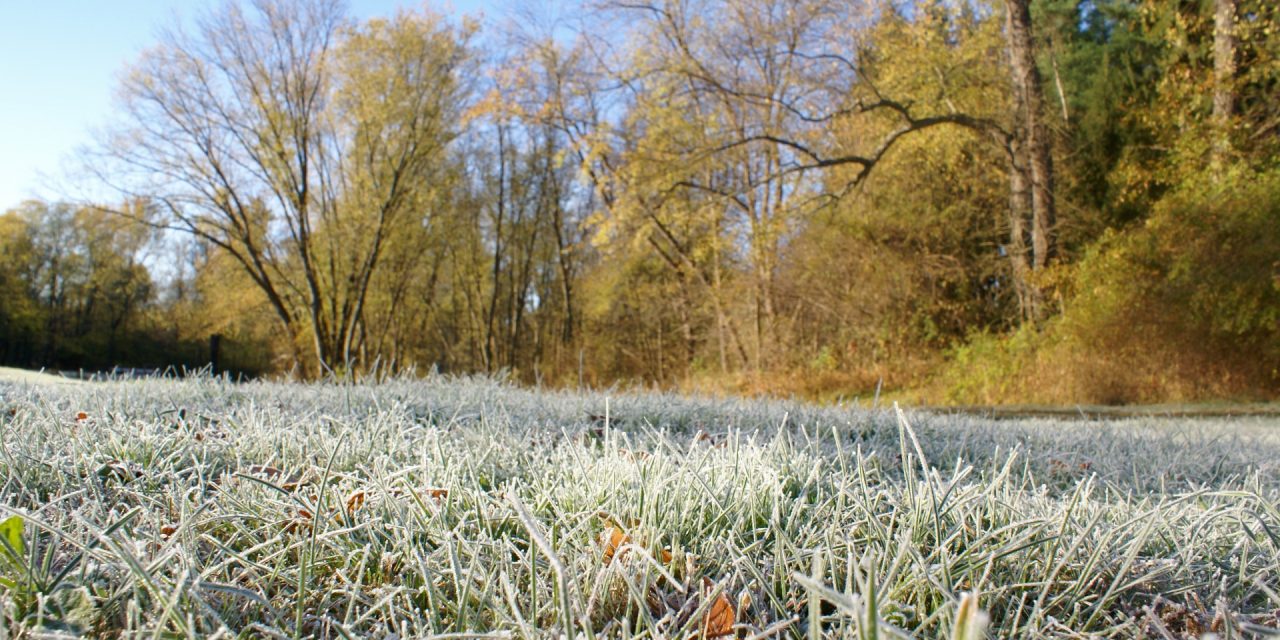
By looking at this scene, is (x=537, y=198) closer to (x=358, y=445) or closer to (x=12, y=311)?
(x=12, y=311)

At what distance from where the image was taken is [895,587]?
120 centimetres

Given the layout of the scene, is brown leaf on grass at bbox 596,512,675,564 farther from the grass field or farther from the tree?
the tree

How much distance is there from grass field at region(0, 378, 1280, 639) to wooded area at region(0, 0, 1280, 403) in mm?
1376

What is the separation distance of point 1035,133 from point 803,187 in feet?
14.8

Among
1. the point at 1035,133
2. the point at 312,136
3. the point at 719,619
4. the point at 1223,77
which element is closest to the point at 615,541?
the point at 719,619

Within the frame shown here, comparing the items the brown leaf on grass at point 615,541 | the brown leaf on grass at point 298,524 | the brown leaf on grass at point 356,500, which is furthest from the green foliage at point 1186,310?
the brown leaf on grass at point 298,524

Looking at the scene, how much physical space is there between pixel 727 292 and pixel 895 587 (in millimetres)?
15587

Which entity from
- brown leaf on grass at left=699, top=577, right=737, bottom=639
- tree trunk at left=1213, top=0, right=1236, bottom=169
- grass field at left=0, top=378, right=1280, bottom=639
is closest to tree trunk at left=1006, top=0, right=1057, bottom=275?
tree trunk at left=1213, top=0, right=1236, bottom=169

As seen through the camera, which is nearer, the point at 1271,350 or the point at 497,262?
the point at 1271,350

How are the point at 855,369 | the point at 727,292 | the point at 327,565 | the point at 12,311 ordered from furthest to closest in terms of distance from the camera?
1. the point at 12,311
2. the point at 727,292
3. the point at 855,369
4. the point at 327,565

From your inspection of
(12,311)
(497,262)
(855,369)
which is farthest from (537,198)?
(12,311)

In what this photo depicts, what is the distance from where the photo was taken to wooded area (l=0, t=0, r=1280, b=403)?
9578 mm

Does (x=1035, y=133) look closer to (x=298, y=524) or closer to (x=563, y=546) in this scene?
(x=563, y=546)

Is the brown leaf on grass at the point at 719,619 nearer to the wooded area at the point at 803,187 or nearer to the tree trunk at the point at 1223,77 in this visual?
the wooded area at the point at 803,187
